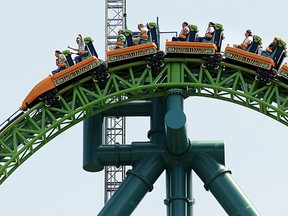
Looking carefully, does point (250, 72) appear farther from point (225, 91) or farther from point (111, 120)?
point (111, 120)

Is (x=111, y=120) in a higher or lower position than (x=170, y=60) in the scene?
higher

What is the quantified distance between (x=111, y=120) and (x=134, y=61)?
1174 cm

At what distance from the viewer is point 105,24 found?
57.0 m

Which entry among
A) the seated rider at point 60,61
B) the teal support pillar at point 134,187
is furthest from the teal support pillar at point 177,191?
the seated rider at point 60,61

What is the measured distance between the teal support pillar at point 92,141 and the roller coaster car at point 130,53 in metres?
2.92

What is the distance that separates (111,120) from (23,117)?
12.0 meters

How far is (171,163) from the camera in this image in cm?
4616

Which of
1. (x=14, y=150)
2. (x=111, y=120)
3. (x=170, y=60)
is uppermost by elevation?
(x=111, y=120)

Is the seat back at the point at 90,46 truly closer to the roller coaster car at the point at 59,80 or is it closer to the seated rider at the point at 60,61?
the roller coaster car at the point at 59,80

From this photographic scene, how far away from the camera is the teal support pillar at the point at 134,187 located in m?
44.9

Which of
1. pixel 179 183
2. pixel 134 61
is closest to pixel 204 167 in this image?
pixel 179 183

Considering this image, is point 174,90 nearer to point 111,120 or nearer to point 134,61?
point 134,61

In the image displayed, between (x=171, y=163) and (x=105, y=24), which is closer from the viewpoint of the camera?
(x=171, y=163)

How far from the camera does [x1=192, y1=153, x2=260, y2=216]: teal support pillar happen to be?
44438mm
